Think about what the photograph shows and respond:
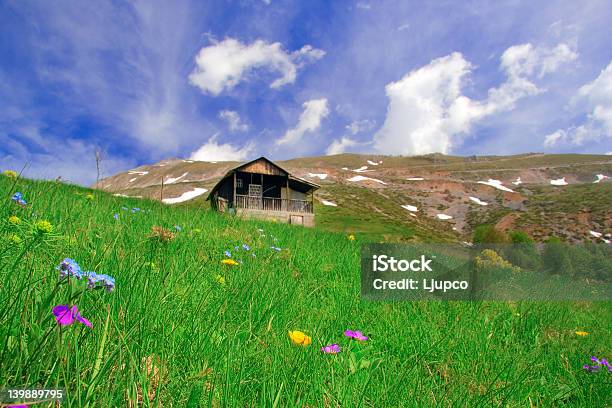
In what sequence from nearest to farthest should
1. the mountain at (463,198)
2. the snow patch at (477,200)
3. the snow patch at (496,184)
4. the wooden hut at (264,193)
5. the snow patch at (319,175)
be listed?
the wooden hut at (264,193) < the mountain at (463,198) < the snow patch at (477,200) < the snow patch at (496,184) < the snow patch at (319,175)

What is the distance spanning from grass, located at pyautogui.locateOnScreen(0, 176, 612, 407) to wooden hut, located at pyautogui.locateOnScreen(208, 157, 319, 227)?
27208mm

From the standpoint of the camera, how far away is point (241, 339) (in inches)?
64.7

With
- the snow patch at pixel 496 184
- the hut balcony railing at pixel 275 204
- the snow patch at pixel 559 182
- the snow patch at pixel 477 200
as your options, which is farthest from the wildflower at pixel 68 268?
the snow patch at pixel 559 182

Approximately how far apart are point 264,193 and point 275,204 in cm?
210

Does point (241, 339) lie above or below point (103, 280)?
below

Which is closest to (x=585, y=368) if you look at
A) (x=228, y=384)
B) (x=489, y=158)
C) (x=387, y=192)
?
(x=228, y=384)

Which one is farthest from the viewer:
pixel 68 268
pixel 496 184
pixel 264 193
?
pixel 496 184

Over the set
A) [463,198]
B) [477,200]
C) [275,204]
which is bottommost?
[275,204]

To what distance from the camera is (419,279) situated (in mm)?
4742

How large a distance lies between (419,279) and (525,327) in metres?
1.55

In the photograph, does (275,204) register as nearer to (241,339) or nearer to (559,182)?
(241,339)

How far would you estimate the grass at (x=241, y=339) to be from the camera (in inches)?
39.3

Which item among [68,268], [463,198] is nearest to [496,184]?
[463,198]

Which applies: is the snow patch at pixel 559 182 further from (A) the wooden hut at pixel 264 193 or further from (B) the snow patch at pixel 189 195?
(B) the snow patch at pixel 189 195
